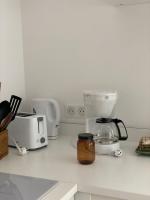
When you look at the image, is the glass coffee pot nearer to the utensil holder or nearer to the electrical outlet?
the electrical outlet

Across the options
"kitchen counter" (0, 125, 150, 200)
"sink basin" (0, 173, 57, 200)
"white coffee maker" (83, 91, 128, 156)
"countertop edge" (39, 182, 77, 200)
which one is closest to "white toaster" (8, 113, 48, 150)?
"kitchen counter" (0, 125, 150, 200)

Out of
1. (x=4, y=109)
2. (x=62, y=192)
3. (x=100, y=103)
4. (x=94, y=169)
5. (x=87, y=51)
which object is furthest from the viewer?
(x=87, y=51)

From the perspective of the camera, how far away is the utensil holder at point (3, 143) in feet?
6.07

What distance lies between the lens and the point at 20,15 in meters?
2.35

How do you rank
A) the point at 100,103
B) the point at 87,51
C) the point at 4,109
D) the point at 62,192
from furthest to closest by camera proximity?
the point at 87,51
the point at 100,103
the point at 4,109
the point at 62,192

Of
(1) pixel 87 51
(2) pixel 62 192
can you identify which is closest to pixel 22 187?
(2) pixel 62 192

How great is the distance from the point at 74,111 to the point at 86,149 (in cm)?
59

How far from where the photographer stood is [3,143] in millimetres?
1870

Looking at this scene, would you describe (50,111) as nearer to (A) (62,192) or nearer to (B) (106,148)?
(B) (106,148)

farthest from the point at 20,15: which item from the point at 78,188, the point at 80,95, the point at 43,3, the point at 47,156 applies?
the point at 78,188

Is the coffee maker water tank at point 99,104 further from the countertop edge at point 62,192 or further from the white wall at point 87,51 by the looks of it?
the countertop edge at point 62,192

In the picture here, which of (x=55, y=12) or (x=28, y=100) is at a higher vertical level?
(x=55, y=12)

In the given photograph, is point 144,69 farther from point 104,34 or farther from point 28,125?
point 28,125

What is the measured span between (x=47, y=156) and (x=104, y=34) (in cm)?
83
